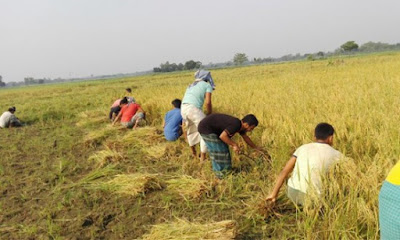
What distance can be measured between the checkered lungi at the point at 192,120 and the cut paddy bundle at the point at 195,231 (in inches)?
85.2

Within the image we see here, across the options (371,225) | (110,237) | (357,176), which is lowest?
(110,237)

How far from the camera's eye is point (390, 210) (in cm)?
133

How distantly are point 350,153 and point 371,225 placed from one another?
1.23m

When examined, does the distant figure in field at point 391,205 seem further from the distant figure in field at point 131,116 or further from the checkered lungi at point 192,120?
the distant figure in field at point 131,116

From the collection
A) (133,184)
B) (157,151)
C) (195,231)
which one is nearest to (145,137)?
(157,151)

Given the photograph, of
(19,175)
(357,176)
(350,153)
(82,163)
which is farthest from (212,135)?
(19,175)

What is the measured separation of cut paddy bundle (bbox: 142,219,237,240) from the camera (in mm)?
2354

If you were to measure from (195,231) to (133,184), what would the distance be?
1.42m

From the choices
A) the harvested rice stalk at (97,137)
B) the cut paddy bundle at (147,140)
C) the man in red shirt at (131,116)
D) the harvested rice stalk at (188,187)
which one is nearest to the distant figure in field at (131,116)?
the man in red shirt at (131,116)

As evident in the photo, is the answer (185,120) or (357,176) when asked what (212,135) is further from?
(357,176)

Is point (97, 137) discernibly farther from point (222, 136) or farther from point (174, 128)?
point (222, 136)

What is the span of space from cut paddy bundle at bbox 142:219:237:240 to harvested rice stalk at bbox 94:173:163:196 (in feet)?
3.27

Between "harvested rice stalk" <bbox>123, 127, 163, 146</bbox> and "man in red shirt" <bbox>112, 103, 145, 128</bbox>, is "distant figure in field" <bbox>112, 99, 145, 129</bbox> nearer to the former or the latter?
"man in red shirt" <bbox>112, 103, 145, 128</bbox>

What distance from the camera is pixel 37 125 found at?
963cm
